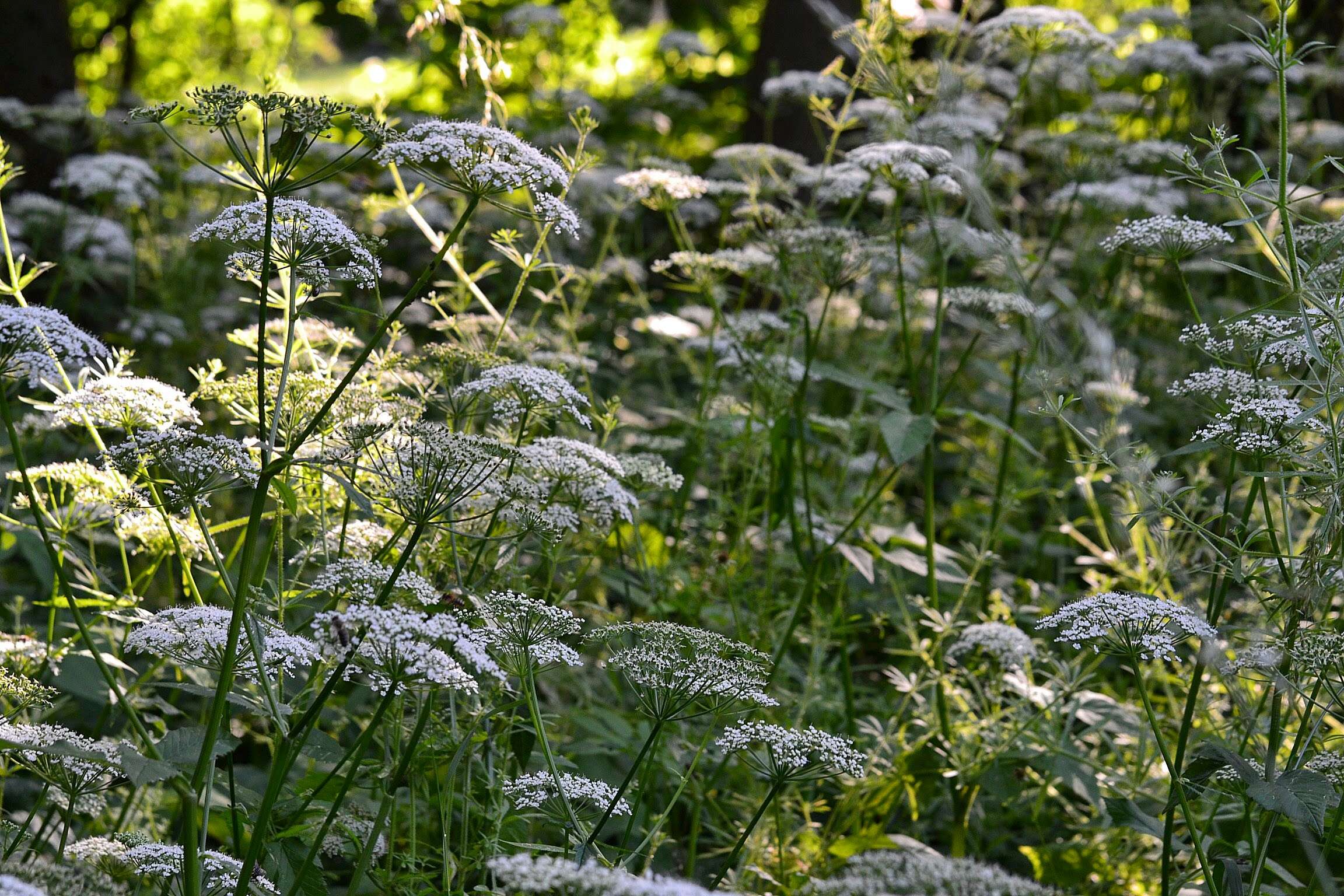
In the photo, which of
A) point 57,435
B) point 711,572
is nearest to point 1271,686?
point 711,572

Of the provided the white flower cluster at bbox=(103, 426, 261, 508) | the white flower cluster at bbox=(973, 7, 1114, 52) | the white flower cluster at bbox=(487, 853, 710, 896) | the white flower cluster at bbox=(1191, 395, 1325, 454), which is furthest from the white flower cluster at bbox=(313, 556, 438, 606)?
the white flower cluster at bbox=(973, 7, 1114, 52)

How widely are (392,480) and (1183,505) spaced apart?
3.04m

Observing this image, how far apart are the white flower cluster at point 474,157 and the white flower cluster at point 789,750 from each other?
3.67 feet

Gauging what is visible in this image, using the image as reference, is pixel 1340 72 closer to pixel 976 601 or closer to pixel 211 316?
pixel 976 601

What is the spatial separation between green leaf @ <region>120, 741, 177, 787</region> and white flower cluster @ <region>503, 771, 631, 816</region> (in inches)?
23.4

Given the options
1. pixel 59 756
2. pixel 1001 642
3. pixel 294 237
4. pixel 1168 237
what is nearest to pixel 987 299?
pixel 1168 237

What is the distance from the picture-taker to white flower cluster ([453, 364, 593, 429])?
7.64ft

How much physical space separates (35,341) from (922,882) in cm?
184

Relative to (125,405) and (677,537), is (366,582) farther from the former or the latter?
(677,537)

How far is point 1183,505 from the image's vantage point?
13.1ft

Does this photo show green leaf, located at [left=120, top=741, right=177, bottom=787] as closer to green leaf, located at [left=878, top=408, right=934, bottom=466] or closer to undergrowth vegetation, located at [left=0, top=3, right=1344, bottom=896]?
undergrowth vegetation, located at [left=0, top=3, right=1344, bottom=896]

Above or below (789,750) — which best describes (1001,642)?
below

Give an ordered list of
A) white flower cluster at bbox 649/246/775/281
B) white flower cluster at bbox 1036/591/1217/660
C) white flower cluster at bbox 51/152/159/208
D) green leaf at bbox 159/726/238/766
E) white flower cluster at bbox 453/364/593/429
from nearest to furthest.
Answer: green leaf at bbox 159/726/238/766, white flower cluster at bbox 1036/591/1217/660, white flower cluster at bbox 453/364/593/429, white flower cluster at bbox 649/246/775/281, white flower cluster at bbox 51/152/159/208

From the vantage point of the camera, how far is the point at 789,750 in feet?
6.52
